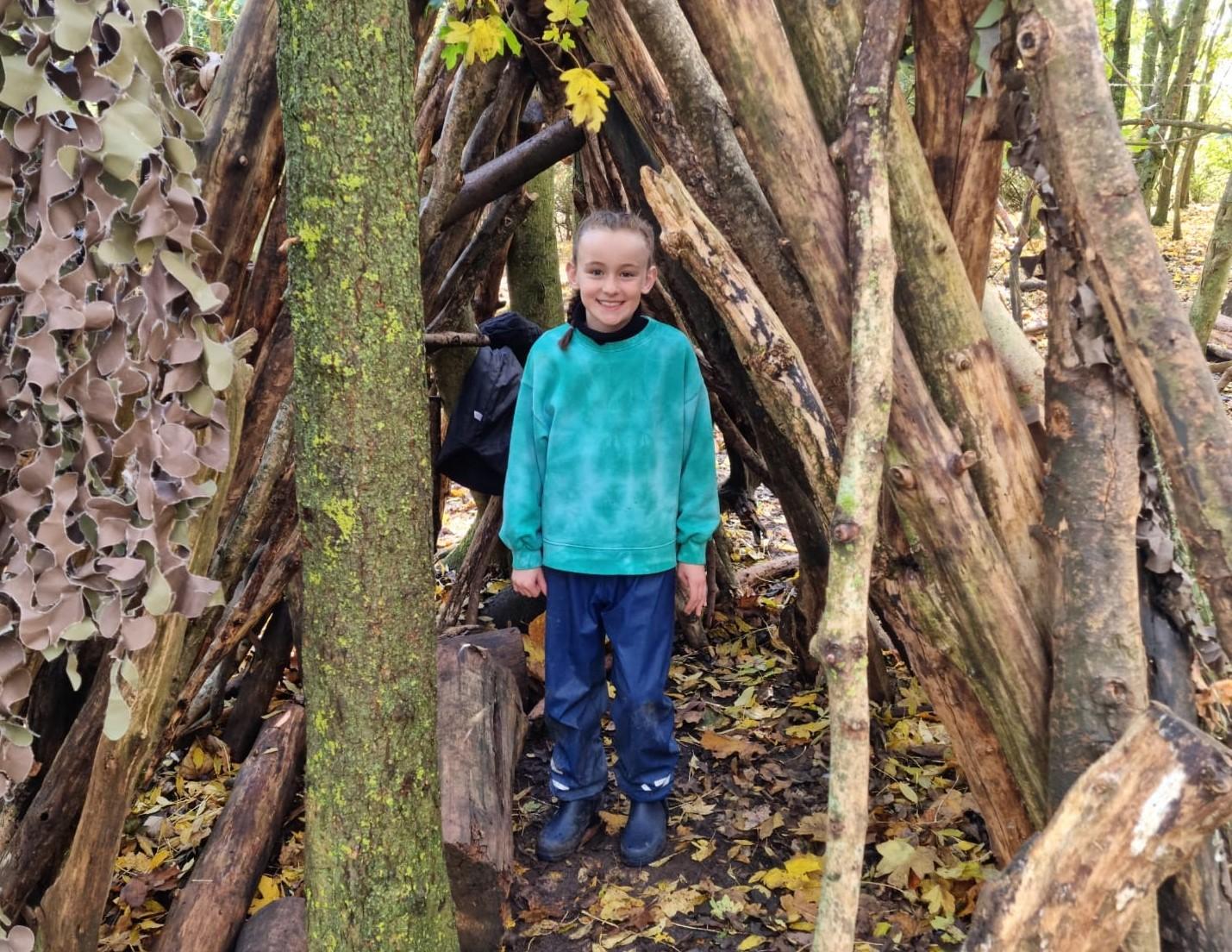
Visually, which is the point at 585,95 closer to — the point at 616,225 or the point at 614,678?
the point at 616,225

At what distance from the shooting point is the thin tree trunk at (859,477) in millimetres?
1490

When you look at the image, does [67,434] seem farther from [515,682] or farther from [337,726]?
[515,682]

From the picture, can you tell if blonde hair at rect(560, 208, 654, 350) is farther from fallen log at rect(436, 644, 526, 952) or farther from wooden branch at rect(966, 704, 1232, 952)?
wooden branch at rect(966, 704, 1232, 952)

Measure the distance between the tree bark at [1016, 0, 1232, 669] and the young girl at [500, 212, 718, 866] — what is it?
1.07 metres

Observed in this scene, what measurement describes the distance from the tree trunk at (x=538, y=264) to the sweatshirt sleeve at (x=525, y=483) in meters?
1.54

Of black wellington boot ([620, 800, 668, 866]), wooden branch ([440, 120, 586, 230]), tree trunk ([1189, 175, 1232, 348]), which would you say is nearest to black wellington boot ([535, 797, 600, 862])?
black wellington boot ([620, 800, 668, 866])

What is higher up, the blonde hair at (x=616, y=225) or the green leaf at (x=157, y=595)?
the blonde hair at (x=616, y=225)

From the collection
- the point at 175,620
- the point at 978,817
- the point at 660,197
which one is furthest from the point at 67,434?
the point at 978,817

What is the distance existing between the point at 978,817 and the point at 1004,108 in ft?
6.66

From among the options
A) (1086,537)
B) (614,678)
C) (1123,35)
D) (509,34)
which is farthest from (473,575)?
(1123,35)

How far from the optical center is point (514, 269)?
412 cm

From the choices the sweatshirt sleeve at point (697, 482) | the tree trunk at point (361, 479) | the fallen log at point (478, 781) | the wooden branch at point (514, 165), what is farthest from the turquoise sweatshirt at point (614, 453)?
the tree trunk at point (361, 479)

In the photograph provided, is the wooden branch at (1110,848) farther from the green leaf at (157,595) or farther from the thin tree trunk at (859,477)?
the green leaf at (157,595)

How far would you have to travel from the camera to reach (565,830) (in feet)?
9.11
